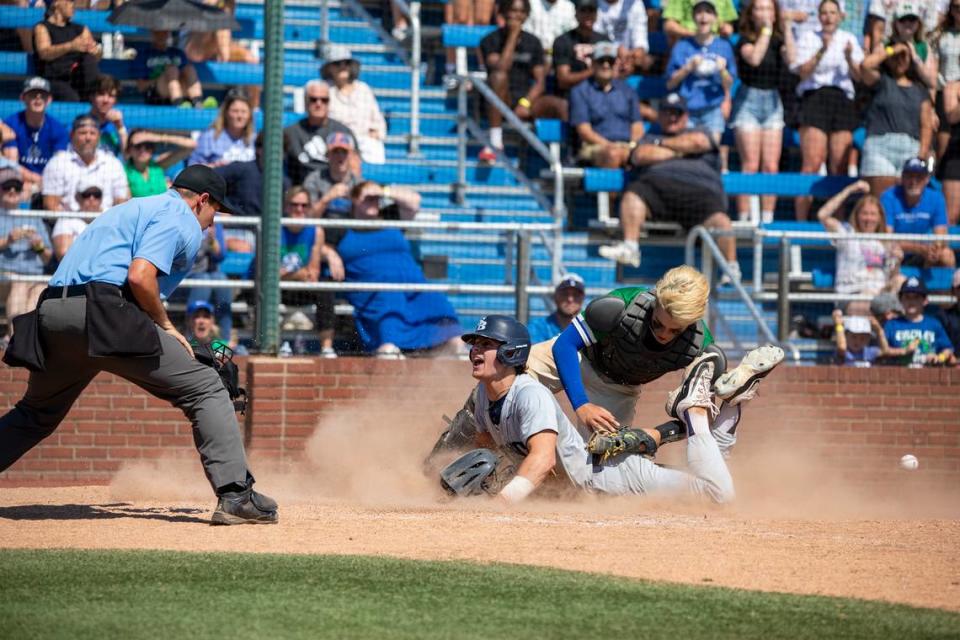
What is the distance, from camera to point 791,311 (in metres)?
11.6

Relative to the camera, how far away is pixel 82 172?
1117 centimetres

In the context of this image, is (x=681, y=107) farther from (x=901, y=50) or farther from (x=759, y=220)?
(x=901, y=50)

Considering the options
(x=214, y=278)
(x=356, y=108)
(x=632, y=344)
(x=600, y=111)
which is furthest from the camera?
(x=600, y=111)

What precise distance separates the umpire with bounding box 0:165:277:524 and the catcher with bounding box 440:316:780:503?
1524 mm

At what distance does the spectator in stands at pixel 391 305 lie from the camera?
10.7 metres

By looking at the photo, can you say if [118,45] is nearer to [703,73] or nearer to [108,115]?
[108,115]

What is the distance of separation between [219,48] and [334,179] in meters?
2.98

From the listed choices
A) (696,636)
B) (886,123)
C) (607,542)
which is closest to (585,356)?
(607,542)

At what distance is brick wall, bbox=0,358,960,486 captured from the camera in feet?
34.1

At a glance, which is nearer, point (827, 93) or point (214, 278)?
point (214, 278)

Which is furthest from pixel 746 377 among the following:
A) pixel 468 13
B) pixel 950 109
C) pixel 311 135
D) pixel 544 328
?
pixel 468 13

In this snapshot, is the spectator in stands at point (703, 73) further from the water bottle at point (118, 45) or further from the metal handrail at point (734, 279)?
the water bottle at point (118, 45)

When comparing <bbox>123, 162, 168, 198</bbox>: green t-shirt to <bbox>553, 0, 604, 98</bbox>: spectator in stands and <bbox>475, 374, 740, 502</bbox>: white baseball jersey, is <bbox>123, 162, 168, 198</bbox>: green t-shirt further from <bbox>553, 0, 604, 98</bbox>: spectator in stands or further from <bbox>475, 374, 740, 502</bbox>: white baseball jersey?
<bbox>475, 374, 740, 502</bbox>: white baseball jersey

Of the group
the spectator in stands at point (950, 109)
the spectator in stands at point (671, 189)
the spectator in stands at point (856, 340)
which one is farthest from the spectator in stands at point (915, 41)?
the spectator in stands at point (856, 340)
